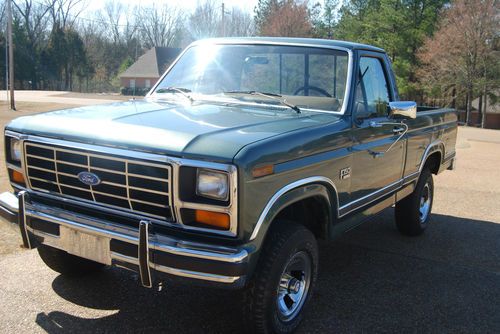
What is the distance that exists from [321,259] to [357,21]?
38859 mm

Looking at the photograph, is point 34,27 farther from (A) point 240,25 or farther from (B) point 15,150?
(B) point 15,150

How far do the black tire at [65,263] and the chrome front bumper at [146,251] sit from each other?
30.3 inches

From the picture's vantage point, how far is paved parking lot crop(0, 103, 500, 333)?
341 cm

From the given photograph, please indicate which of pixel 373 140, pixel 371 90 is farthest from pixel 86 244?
pixel 371 90

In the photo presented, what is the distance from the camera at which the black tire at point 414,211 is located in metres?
5.45

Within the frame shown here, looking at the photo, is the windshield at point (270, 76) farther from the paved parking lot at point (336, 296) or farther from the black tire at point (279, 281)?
the paved parking lot at point (336, 296)

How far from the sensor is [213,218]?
2678mm

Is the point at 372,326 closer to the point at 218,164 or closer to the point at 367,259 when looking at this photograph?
the point at 367,259

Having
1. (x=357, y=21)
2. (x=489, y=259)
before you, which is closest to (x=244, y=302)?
(x=489, y=259)

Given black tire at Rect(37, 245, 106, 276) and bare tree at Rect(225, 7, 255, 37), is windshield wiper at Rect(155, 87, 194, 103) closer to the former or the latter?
black tire at Rect(37, 245, 106, 276)

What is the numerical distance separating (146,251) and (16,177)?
1368mm

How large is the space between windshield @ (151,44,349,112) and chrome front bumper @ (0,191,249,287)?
5.10 feet

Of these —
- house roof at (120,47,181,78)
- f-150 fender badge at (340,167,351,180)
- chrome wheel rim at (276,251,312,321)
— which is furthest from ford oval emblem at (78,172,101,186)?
house roof at (120,47,181,78)

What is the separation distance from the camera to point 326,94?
4.02 m
